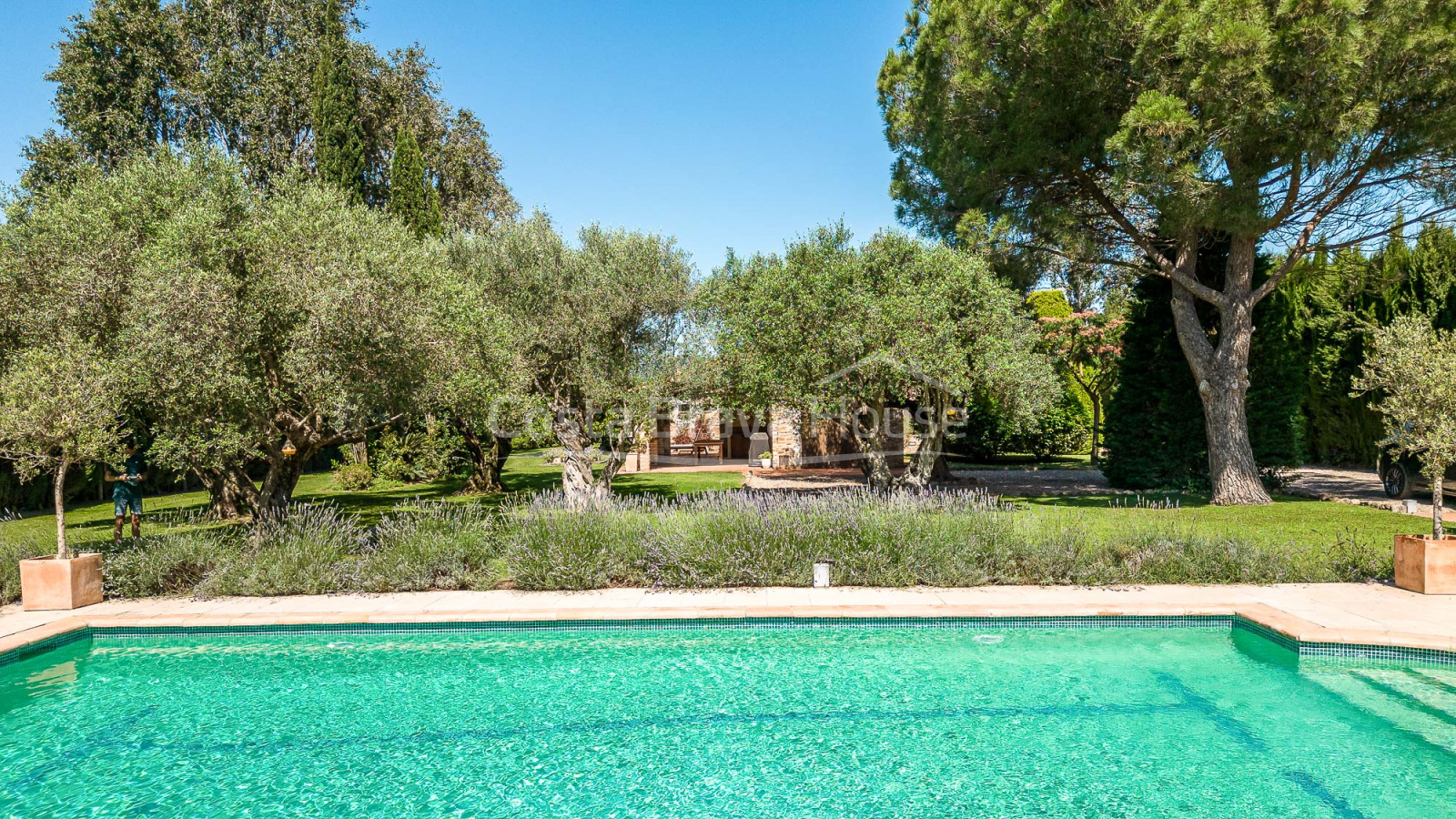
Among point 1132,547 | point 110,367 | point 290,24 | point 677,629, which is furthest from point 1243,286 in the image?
point 290,24

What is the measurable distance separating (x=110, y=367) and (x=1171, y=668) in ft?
35.0

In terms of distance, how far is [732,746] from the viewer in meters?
5.57

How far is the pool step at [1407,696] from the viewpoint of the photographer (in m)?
5.47

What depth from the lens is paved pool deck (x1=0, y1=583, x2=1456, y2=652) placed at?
729 centimetres

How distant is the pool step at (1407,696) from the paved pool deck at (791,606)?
1.66ft

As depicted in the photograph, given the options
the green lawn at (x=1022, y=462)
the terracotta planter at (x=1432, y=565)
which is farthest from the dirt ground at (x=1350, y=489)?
the green lawn at (x=1022, y=462)

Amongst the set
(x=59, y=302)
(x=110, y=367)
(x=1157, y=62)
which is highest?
(x=1157, y=62)

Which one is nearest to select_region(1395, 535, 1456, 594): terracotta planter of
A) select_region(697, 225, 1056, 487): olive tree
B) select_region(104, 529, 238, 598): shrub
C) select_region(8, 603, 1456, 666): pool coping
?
select_region(8, 603, 1456, 666): pool coping

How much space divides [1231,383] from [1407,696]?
935 centimetres

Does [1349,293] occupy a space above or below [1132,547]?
above

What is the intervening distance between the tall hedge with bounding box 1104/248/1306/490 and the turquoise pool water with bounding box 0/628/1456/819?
10.2 meters

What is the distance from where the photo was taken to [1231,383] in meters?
14.0

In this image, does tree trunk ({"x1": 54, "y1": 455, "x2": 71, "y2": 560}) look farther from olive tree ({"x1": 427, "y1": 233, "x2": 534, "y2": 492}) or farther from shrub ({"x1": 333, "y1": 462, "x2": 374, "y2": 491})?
shrub ({"x1": 333, "y1": 462, "x2": 374, "y2": 491})

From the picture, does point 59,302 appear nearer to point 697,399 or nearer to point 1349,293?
point 697,399
